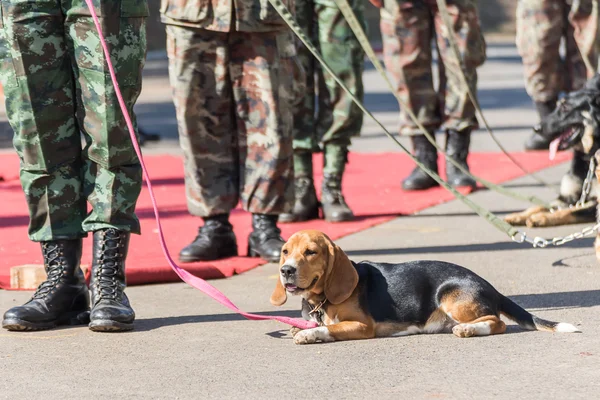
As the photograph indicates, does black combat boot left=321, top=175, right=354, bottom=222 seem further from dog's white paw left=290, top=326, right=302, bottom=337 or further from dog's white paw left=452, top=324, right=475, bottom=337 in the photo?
dog's white paw left=452, top=324, right=475, bottom=337

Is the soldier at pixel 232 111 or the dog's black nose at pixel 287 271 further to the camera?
the soldier at pixel 232 111

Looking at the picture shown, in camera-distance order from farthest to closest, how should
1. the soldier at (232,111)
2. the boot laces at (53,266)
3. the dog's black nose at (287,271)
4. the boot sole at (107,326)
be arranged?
1. the soldier at (232,111)
2. the boot laces at (53,266)
3. the boot sole at (107,326)
4. the dog's black nose at (287,271)

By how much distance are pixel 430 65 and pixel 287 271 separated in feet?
13.6

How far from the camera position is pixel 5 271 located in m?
5.61

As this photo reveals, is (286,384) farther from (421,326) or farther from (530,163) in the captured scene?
(530,163)

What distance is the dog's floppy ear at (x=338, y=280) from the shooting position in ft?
13.8

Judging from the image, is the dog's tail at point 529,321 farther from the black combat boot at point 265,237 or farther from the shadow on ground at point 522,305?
the black combat boot at point 265,237

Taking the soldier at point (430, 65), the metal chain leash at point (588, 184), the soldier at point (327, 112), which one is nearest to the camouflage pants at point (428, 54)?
the soldier at point (430, 65)

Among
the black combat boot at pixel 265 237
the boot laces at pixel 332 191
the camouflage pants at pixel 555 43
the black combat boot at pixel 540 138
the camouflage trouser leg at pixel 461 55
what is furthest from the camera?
the black combat boot at pixel 540 138

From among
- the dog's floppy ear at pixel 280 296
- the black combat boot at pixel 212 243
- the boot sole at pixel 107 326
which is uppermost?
the dog's floppy ear at pixel 280 296

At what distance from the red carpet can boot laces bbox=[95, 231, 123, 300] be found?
857 mm

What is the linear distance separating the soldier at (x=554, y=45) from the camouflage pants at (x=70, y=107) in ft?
17.8

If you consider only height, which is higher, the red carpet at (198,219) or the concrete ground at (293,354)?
the concrete ground at (293,354)

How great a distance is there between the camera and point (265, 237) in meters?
5.96
